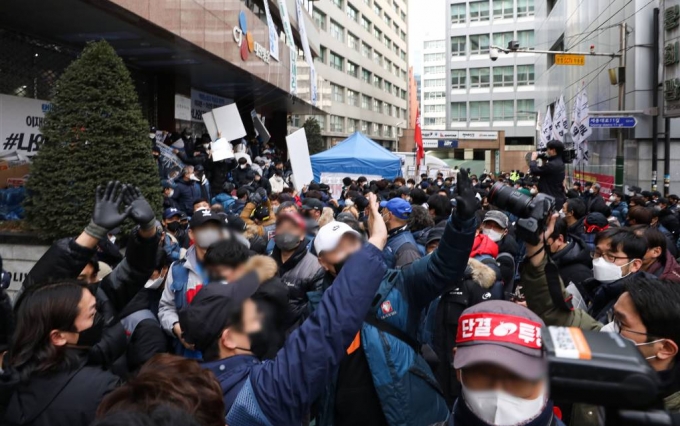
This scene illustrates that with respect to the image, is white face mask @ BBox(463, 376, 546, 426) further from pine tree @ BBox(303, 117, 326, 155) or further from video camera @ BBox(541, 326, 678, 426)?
pine tree @ BBox(303, 117, 326, 155)

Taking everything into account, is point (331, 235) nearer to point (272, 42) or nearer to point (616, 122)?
point (616, 122)

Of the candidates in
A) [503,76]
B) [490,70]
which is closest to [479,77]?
[490,70]

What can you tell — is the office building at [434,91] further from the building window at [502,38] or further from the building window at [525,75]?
Answer: the building window at [525,75]

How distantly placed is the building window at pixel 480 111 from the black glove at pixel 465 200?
182ft

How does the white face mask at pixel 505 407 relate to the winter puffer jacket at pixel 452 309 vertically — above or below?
above

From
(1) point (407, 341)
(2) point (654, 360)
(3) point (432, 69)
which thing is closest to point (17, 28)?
(1) point (407, 341)

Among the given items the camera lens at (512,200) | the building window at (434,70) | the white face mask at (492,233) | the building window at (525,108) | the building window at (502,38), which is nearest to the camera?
the camera lens at (512,200)

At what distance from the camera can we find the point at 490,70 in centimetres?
5500

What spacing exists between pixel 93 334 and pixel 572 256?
3777mm

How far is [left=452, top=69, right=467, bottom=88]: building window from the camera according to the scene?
56.2m

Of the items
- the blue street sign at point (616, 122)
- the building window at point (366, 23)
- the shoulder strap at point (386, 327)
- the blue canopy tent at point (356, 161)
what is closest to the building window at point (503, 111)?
the building window at point (366, 23)

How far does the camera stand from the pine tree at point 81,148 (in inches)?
259

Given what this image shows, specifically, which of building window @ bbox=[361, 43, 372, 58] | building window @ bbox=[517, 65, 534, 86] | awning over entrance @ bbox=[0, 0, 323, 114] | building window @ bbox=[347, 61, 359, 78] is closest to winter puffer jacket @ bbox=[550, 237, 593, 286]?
awning over entrance @ bbox=[0, 0, 323, 114]

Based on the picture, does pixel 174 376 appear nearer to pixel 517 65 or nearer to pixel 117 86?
pixel 117 86
